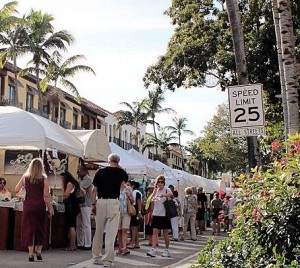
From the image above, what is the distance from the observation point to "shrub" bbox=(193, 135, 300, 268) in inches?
193

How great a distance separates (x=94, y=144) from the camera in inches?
636

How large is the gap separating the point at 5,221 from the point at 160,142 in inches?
2635

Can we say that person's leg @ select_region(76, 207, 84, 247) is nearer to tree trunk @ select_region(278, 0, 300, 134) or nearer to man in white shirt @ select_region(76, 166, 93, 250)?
man in white shirt @ select_region(76, 166, 93, 250)

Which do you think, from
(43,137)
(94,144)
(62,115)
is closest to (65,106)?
(62,115)

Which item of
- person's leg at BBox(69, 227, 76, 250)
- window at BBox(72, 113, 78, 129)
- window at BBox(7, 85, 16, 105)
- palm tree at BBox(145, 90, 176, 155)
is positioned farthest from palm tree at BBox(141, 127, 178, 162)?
person's leg at BBox(69, 227, 76, 250)

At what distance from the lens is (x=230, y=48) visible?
77.4 ft

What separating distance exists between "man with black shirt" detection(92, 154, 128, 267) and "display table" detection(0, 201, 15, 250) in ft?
9.96

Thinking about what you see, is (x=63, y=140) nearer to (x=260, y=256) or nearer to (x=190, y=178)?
(x=260, y=256)

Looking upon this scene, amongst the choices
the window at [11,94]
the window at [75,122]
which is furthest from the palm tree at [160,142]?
the window at [11,94]

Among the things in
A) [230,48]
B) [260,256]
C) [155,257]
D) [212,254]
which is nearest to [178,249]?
[155,257]

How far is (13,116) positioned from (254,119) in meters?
6.57

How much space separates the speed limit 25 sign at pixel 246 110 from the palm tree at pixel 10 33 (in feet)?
89.2

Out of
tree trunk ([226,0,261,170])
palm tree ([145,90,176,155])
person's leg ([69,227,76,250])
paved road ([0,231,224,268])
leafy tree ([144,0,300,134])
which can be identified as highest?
palm tree ([145,90,176,155])

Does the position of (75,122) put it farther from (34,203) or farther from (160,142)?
(34,203)
